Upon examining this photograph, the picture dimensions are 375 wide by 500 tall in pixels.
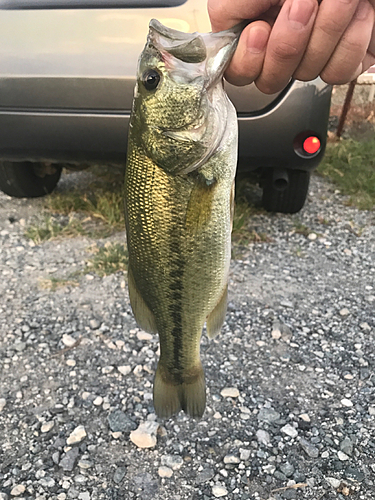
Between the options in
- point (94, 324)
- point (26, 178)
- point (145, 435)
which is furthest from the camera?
point (26, 178)

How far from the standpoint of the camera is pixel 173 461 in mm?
2049

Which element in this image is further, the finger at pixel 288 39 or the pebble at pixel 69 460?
the pebble at pixel 69 460

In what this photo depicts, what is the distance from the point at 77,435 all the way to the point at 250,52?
185 cm

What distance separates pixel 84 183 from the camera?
5.05m

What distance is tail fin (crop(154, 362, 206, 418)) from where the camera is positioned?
5.60 feet

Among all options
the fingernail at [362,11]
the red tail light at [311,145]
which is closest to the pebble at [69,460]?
the fingernail at [362,11]

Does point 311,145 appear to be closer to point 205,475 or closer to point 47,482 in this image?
point 205,475

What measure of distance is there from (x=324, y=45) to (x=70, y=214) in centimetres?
333

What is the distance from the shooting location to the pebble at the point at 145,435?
2119 mm

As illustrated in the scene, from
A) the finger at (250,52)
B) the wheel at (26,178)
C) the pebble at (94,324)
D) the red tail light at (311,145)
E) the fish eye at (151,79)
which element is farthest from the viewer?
the wheel at (26,178)

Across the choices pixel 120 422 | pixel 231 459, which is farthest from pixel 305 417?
pixel 120 422

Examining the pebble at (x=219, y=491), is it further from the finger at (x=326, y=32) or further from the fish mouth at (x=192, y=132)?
the finger at (x=326, y=32)

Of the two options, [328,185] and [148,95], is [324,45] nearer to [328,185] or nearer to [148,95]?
[148,95]

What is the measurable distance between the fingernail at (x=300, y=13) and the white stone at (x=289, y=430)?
1.76m
